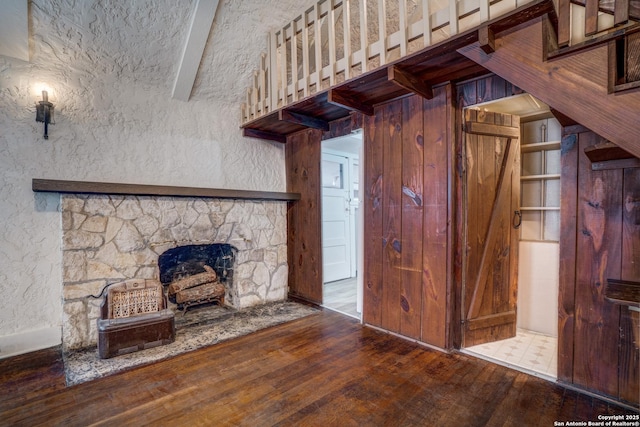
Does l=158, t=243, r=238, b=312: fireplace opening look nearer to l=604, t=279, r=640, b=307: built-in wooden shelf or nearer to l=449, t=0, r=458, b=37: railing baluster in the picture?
l=449, t=0, r=458, b=37: railing baluster

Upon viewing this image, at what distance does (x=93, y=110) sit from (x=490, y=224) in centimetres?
372

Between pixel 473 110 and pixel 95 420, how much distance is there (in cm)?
336

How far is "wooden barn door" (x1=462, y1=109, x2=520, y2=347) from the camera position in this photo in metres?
2.54

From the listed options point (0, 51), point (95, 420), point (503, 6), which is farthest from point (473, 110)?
point (0, 51)

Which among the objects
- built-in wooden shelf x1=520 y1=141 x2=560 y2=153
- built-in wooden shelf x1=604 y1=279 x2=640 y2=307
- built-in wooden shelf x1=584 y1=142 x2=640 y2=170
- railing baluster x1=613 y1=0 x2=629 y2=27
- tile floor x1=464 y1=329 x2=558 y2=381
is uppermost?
railing baluster x1=613 y1=0 x2=629 y2=27

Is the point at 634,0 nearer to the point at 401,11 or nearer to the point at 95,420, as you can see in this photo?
the point at 401,11

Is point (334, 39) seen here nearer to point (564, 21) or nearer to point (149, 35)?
point (564, 21)

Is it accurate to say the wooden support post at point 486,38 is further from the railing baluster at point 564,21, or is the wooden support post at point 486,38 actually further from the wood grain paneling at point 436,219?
the wood grain paneling at point 436,219

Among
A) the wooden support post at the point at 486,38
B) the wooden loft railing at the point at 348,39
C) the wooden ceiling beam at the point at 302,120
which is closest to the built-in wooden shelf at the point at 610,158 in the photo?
the wooden support post at the point at 486,38

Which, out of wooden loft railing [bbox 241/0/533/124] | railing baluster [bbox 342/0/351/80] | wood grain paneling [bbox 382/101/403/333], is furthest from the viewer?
wood grain paneling [bbox 382/101/403/333]

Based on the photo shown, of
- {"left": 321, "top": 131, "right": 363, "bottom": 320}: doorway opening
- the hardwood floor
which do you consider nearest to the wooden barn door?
the hardwood floor

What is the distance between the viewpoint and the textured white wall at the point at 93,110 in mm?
2484

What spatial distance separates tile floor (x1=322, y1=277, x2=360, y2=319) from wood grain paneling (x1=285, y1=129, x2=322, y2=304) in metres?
0.22

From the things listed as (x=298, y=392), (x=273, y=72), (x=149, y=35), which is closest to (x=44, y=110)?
(x=149, y=35)
